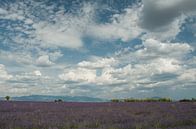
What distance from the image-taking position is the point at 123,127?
7465mm

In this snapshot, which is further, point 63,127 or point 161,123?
point 161,123

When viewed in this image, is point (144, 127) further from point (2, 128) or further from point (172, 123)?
point (2, 128)

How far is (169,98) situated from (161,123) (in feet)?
89.1

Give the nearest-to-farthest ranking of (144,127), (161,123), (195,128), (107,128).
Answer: (195,128)
(107,128)
(144,127)
(161,123)

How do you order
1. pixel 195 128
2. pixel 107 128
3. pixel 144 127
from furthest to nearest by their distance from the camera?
pixel 144 127, pixel 107 128, pixel 195 128

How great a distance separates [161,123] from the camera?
26.9 ft

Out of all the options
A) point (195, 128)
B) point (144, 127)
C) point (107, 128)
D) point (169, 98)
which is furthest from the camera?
point (169, 98)

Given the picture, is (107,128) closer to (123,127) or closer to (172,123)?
(123,127)

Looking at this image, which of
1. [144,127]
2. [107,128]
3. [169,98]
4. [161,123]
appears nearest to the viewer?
[107,128]

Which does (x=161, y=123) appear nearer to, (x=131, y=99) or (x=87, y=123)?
(x=87, y=123)

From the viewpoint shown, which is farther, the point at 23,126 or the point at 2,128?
the point at 23,126

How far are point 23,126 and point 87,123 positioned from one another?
1.96 metres

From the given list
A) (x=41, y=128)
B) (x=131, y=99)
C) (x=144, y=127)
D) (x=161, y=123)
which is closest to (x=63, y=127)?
(x=41, y=128)

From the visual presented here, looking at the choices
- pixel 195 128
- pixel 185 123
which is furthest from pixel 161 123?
pixel 195 128
